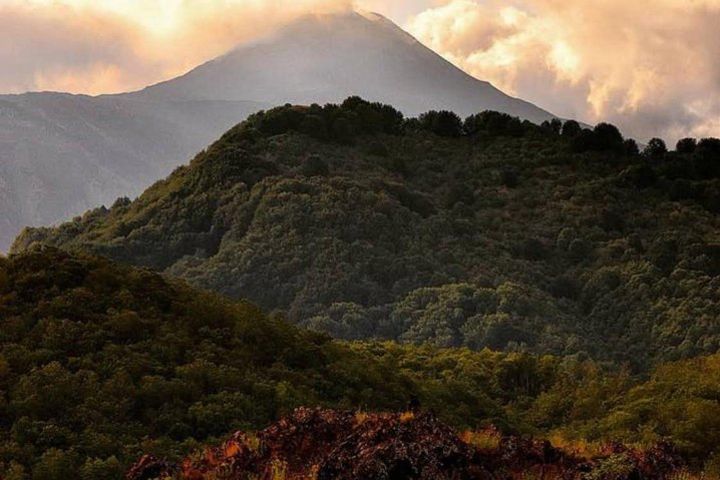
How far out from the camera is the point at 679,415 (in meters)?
33.5

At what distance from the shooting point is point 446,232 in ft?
275

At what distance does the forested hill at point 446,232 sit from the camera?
68.8 metres

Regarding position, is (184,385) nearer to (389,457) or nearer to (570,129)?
(389,457)

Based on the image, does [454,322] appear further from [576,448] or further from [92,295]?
[576,448]

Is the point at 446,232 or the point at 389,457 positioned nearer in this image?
the point at 389,457

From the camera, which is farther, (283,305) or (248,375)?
(283,305)

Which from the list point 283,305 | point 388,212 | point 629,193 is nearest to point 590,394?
point 283,305

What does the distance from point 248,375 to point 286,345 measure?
13.9 feet

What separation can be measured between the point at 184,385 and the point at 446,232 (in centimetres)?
5974

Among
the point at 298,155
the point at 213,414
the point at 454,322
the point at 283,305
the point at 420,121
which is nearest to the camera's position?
the point at 213,414

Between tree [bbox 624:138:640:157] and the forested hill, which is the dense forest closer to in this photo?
the forested hill

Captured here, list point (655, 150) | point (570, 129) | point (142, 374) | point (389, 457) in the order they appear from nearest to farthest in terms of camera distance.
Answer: point (389, 457) < point (142, 374) < point (655, 150) < point (570, 129)

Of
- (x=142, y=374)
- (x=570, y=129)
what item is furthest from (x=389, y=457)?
(x=570, y=129)

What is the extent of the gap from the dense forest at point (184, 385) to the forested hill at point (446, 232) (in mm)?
25820
